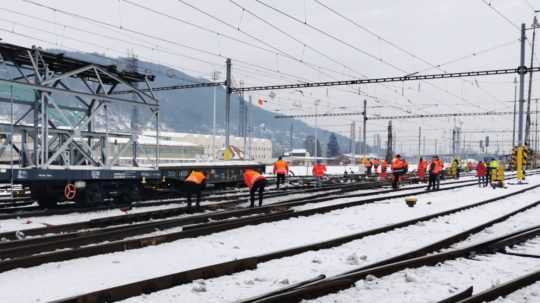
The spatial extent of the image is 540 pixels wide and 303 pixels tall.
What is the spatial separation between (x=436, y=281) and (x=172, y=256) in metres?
3.98

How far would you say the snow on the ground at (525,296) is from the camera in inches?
222

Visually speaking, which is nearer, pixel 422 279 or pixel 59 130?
pixel 422 279

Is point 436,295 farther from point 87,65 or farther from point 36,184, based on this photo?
point 87,65

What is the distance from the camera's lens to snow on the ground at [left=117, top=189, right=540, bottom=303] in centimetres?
568

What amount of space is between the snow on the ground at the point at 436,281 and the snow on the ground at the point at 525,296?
251 mm

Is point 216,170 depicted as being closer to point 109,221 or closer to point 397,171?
point 397,171

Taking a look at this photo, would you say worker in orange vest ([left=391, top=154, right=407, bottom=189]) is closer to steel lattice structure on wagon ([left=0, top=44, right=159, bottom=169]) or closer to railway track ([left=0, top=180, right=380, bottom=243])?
railway track ([left=0, top=180, right=380, bottom=243])

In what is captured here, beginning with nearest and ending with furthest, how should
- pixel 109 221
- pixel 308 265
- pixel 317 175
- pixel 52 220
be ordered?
1. pixel 308 265
2. pixel 109 221
3. pixel 52 220
4. pixel 317 175

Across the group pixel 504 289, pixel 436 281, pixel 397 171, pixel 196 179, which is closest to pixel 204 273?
pixel 436 281

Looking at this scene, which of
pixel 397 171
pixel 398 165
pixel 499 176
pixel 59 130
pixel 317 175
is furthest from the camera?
pixel 317 175

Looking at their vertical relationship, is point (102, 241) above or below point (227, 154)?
below

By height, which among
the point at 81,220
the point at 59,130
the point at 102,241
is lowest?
the point at 81,220

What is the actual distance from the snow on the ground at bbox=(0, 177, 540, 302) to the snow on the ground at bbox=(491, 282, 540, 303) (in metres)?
3.88

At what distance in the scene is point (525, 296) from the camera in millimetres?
5832
